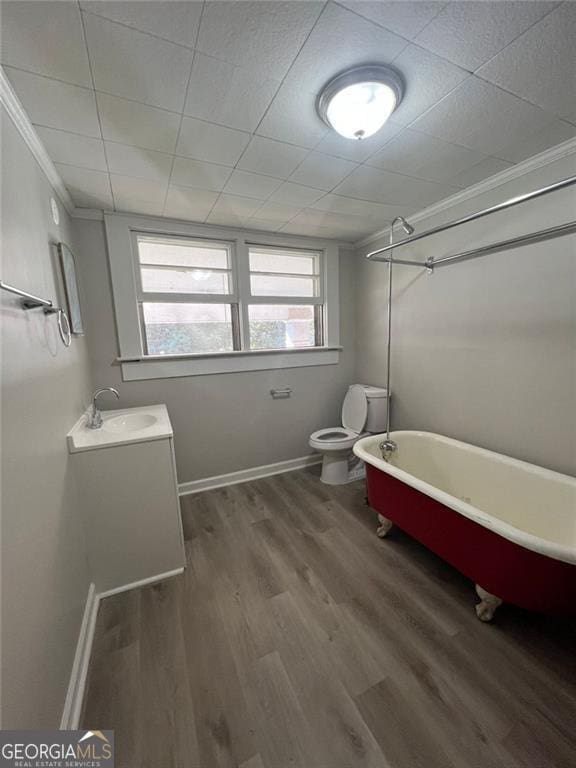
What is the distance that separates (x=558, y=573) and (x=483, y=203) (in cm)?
206

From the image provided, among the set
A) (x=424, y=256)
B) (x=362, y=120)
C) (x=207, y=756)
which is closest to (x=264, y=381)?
(x=424, y=256)

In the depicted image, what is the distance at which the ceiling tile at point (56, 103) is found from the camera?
1020mm

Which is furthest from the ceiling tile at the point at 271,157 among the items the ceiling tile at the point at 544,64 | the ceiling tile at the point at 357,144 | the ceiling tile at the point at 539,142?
the ceiling tile at the point at 539,142

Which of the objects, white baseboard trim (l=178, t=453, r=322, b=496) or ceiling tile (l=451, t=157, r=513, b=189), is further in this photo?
white baseboard trim (l=178, t=453, r=322, b=496)

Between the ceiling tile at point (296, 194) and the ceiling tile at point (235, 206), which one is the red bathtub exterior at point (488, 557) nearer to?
the ceiling tile at point (296, 194)

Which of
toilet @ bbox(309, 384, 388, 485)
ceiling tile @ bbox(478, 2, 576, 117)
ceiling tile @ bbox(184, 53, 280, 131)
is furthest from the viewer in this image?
toilet @ bbox(309, 384, 388, 485)

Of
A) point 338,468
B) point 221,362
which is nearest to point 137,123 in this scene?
point 221,362

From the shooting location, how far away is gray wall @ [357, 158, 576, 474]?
1600mm

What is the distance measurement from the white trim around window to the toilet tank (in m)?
0.60

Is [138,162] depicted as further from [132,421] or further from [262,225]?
[132,421]

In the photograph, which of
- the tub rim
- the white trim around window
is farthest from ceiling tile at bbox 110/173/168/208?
the tub rim

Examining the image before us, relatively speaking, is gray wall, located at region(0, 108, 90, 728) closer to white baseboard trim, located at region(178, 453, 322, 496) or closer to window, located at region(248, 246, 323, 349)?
white baseboard trim, located at region(178, 453, 322, 496)

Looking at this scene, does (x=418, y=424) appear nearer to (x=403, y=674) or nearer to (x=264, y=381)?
(x=264, y=381)

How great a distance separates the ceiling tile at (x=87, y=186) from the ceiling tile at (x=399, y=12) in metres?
1.46
